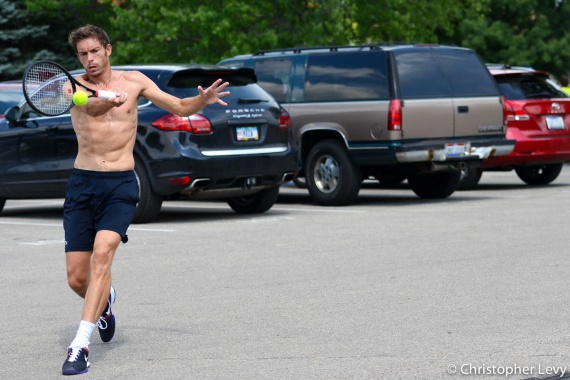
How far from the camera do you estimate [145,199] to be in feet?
46.7

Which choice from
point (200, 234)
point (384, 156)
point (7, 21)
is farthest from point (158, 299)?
point (7, 21)

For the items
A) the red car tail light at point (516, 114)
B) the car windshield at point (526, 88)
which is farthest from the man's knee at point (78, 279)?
the car windshield at point (526, 88)

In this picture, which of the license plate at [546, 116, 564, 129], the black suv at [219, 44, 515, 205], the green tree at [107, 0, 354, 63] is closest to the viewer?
the black suv at [219, 44, 515, 205]

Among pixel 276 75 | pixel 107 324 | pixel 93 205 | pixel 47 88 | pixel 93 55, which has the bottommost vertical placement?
pixel 276 75

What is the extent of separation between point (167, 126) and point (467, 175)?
6.73m

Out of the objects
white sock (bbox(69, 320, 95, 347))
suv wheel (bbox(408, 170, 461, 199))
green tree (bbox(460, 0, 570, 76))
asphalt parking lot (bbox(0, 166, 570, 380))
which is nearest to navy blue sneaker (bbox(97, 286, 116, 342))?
asphalt parking lot (bbox(0, 166, 570, 380))

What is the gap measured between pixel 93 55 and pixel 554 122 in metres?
13.1

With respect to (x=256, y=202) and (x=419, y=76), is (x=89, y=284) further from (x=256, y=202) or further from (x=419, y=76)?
(x=419, y=76)

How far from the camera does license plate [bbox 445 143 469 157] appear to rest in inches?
648

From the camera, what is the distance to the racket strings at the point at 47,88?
7066 millimetres

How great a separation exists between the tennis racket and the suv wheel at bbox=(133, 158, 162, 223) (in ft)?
22.5

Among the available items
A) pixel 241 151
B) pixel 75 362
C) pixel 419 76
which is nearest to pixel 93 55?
pixel 75 362

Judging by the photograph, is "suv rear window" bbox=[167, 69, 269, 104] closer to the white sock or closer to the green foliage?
the white sock

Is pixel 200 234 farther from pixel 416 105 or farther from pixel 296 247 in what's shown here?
pixel 416 105
